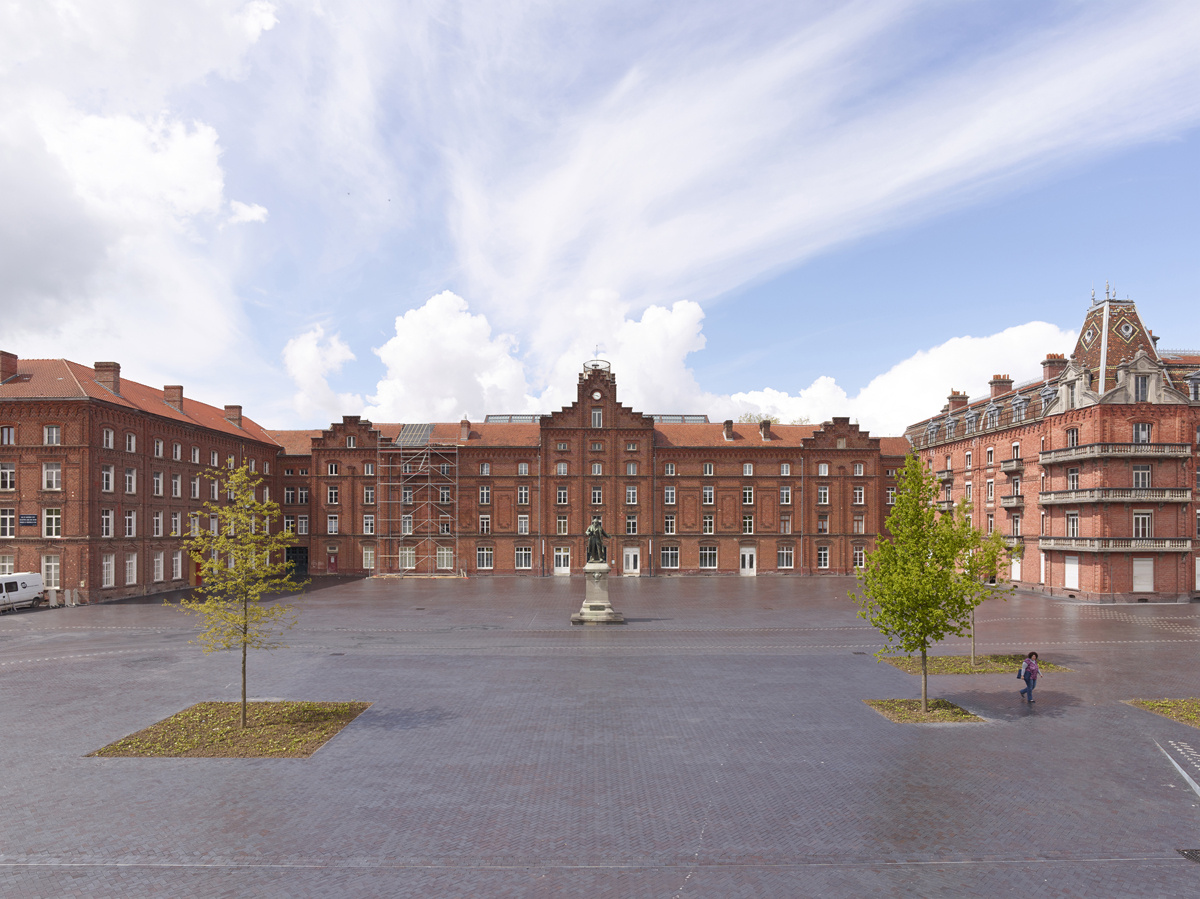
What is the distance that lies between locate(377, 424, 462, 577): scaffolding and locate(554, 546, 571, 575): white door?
30.7 feet

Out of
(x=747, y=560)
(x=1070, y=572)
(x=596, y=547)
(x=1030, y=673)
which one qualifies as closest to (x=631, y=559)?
(x=747, y=560)

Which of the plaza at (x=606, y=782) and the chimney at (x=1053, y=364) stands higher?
the chimney at (x=1053, y=364)

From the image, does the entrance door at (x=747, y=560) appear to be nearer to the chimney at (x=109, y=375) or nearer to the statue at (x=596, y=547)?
the statue at (x=596, y=547)

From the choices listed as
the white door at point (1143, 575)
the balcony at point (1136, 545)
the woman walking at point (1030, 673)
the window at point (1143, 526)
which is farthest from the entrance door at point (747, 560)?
the woman walking at point (1030, 673)

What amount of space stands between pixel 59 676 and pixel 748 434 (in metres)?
59.3

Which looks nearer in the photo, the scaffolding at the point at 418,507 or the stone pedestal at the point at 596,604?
the stone pedestal at the point at 596,604

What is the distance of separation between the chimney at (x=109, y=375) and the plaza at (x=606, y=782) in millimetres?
28937

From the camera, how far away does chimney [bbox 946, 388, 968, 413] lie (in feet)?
230

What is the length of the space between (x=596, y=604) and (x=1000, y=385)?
1801 inches

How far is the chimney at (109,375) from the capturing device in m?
51.0

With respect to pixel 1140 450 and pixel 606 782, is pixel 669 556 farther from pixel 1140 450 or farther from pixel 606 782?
pixel 606 782

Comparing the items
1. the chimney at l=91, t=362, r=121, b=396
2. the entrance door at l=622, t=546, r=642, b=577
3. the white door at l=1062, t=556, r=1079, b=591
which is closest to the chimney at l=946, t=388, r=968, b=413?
the white door at l=1062, t=556, r=1079, b=591

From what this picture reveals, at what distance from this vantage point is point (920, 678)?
2425 centimetres

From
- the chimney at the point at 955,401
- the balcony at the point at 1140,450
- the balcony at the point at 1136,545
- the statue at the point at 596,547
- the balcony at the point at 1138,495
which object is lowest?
the balcony at the point at 1136,545
